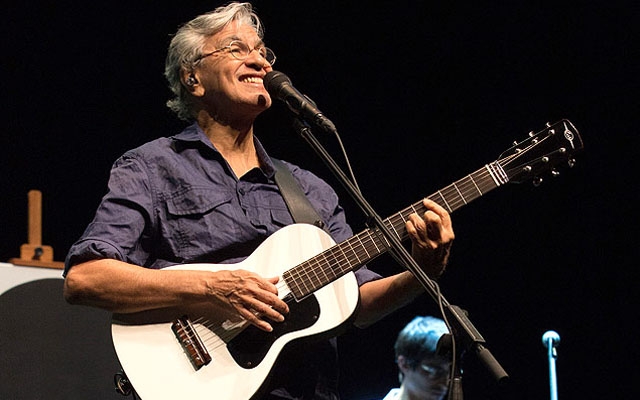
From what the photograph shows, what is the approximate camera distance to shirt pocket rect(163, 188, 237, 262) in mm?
2480

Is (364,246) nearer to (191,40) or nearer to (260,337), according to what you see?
(260,337)

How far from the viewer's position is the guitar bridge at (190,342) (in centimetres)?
230

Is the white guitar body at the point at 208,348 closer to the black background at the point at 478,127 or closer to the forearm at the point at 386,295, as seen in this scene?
the forearm at the point at 386,295

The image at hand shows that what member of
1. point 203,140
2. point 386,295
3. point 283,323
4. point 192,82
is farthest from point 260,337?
point 192,82

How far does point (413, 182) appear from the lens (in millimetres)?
5391

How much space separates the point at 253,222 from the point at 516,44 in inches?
121

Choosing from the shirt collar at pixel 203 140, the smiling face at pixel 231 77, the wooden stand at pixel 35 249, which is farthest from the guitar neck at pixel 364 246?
the wooden stand at pixel 35 249

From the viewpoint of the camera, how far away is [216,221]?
2.52m

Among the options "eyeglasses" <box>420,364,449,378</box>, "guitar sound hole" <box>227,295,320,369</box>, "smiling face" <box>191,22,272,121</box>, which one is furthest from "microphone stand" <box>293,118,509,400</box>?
"eyeglasses" <box>420,364,449,378</box>

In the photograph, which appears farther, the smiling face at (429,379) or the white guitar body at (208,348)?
the smiling face at (429,379)

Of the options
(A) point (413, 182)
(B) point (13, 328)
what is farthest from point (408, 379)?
(B) point (13, 328)

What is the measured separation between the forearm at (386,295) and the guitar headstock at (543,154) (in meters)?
0.46

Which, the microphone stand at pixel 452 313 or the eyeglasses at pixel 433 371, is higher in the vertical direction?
the microphone stand at pixel 452 313

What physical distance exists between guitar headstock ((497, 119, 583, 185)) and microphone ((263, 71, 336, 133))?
710 millimetres
